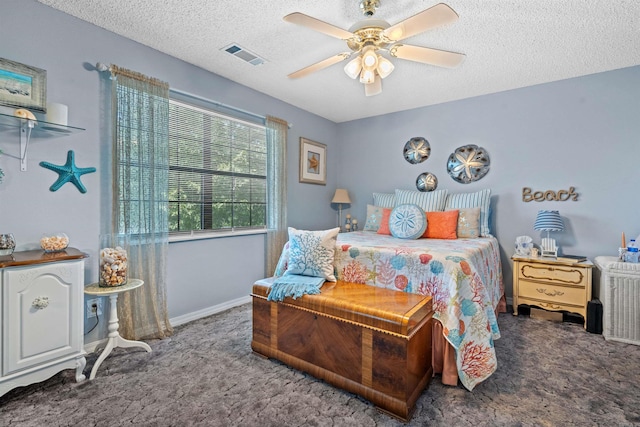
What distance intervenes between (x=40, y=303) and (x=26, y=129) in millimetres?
1193

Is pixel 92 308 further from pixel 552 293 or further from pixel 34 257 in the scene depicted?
pixel 552 293

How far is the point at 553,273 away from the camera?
305cm

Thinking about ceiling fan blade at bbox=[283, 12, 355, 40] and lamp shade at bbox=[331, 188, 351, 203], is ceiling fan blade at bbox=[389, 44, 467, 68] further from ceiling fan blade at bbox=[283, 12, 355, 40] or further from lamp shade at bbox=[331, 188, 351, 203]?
lamp shade at bbox=[331, 188, 351, 203]

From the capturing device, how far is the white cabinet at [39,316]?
64.6 inches

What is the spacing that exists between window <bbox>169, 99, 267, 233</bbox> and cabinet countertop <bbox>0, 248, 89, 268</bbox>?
1.04 m

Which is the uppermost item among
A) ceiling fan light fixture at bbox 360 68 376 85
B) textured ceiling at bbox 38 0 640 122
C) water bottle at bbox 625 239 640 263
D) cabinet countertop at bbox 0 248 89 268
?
textured ceiling at bbox 38 0 640 122

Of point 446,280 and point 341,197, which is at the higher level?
point 341,197

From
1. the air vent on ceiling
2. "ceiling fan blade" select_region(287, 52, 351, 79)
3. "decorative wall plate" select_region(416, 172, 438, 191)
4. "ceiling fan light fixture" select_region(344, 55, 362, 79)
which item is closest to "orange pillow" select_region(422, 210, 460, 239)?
"decorative wall plate" select_region(416, 172, 438, 191)

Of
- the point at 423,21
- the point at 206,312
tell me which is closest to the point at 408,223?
the point at 423,21

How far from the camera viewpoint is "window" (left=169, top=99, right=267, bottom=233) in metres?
2.98

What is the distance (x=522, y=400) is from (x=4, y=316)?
2.94 m

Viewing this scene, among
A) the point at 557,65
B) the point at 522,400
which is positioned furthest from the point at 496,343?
the point at 557,65

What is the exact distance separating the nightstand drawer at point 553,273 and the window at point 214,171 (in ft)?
9.84

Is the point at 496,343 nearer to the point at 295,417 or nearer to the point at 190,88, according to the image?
the point at 295,417
